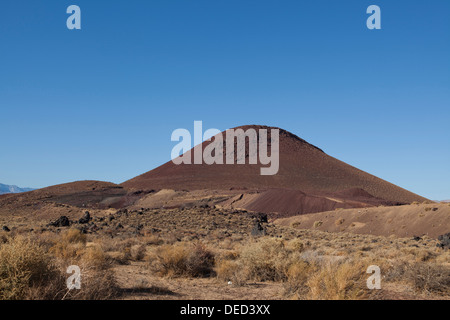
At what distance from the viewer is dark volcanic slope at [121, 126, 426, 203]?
109312mm

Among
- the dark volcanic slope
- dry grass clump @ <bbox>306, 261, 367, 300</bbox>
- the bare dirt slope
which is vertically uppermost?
the dark volcanic slope

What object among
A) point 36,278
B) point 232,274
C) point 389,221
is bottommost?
point 389,221

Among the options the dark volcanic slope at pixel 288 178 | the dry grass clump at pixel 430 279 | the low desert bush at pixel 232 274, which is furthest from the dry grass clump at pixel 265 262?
the dark volcanic slope at pixel 288 178

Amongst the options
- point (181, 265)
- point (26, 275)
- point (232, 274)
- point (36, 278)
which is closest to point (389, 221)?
point (232, 274)

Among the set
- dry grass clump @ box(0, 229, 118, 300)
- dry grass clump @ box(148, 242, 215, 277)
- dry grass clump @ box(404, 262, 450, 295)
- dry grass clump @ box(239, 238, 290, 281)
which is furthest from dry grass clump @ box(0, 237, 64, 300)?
dry grass clump @ box(404, 262, 450, 295)

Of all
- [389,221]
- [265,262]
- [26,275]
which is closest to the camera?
[26,275]

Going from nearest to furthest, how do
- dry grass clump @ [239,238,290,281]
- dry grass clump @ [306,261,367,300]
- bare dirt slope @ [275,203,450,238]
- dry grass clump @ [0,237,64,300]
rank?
1. dry grass clump @ [0,237,64,300]
2. dry grass clump @ [306,261,367,300]
3. dry grass clump @ [239,238,290,281]
4. bare dirt slope @ [275,203,450,238]

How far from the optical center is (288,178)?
115 metres

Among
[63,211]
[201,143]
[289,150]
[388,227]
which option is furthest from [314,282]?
[201,143]

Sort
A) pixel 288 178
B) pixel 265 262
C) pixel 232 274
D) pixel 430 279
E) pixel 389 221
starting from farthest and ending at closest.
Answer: pixel 288 178 → pixel 389 221 → pixel 232 274 → pixel 265 262 → pixel 430 279

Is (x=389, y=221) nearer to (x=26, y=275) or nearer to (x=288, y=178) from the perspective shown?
(x=26, y=275)

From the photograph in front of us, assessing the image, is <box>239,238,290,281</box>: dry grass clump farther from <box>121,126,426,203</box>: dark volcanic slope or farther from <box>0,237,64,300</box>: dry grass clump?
<box>121,126,426,203</box>: dark volcanic slope

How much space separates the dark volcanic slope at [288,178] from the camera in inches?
4304
